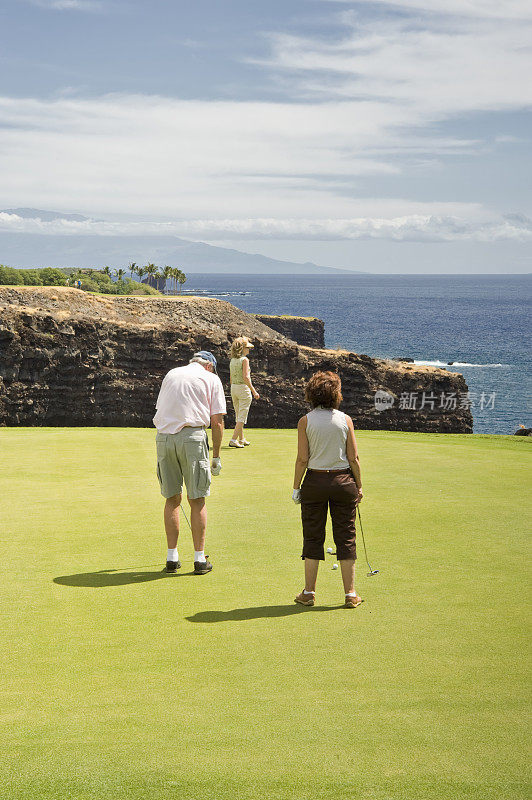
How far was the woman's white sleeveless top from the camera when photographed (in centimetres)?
714

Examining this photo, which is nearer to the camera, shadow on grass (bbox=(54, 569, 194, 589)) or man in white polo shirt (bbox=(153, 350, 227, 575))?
shadow on grass (bbox=(54, 569, 194, 589))

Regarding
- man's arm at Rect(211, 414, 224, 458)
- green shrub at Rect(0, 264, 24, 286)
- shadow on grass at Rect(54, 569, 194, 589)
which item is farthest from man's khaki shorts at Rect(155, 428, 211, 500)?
green shrub at Rect(0, 264, 24, 286)

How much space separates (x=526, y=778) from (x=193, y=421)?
15.3 feet

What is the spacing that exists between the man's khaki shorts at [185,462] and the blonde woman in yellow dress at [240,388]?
8.12m

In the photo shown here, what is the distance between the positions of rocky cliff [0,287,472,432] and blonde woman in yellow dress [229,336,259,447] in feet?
76.4

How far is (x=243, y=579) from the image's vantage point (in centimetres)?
772

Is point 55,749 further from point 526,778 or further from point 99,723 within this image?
point 526,778

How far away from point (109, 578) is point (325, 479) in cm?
226

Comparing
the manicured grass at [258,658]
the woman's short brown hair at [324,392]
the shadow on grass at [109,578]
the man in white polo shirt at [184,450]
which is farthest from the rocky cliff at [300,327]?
the woman's short brown hair at [324,392]

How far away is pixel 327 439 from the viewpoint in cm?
714

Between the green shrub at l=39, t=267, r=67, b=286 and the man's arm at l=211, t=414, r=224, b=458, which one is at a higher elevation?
the green shrub at l=39, t=267, r=67, b=286

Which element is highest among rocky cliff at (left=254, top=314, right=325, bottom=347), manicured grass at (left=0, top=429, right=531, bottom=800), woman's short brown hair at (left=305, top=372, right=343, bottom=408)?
rocky cliff at (left=254, top=314, right=325, bottom=347)

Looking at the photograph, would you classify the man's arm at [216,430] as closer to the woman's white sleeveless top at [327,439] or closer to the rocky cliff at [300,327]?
the woman's white sleeveless top at [327,439]

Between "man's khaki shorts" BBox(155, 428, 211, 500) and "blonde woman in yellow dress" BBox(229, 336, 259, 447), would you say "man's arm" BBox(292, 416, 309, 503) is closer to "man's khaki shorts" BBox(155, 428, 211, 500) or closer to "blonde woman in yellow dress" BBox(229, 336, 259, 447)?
"man's khaki shorts" BBox(155, 428, 211, 500)
